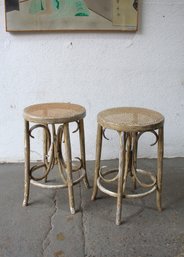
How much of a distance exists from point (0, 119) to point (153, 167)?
136cm

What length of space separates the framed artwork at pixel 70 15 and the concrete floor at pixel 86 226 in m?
1.24

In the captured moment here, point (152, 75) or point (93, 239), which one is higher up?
point (152, 75)

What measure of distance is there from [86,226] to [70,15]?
1576 millimetres

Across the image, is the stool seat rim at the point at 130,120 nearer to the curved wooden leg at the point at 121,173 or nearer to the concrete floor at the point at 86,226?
the curved wooden leg at the point at 121,173

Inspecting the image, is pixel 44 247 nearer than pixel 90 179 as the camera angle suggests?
Yes

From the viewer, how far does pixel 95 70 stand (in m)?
2.86

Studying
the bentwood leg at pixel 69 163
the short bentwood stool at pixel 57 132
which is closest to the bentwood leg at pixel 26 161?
the short bentwood stool at pixel 57 132

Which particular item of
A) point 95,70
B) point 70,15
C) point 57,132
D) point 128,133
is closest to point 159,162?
point 128,133

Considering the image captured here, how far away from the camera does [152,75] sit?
2.90 meters

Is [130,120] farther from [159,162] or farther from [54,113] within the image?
[54,113]

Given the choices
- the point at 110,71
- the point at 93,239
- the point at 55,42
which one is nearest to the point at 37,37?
the point at 55,42

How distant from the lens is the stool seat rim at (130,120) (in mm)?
2031

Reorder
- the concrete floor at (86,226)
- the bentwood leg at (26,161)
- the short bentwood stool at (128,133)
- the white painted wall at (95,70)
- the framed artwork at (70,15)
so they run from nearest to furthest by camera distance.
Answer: the concrete floor at (86,226) < the short bentwood stool at (128,133) < the bentwood leg at (26,161) < the framed artwork at (70,15) < the white painted wall at (95,70)

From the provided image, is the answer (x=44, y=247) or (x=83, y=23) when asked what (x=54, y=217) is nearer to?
(x=44, y=247)
